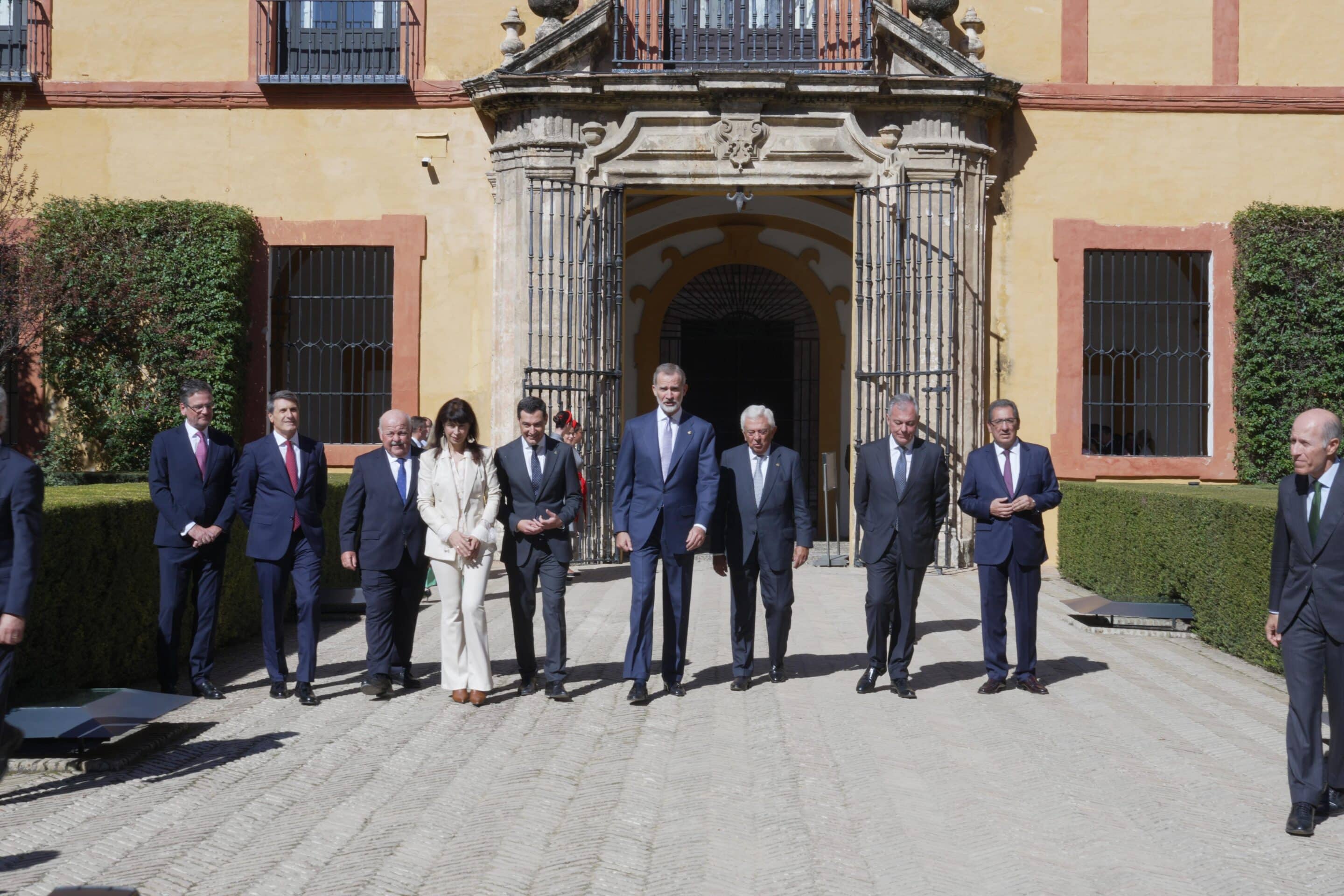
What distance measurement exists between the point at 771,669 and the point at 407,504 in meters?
2.26

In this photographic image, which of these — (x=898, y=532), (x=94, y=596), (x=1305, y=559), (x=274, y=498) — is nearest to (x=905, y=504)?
(x=898, y=532)

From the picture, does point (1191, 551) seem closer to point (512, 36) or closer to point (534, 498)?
point (534, 498)

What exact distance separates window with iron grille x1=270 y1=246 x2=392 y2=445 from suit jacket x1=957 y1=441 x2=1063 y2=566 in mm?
8215

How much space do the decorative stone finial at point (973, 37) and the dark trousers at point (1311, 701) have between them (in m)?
9.88

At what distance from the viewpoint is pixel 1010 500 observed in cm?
813

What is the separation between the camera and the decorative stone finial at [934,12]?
14414mm

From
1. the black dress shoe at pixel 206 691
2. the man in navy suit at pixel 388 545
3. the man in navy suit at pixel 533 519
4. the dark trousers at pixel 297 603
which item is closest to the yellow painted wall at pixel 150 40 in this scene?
the man in navy suit at pixel 388 545

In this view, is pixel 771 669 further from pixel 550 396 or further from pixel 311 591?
pixel 550 396

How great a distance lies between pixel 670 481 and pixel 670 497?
0.30ft

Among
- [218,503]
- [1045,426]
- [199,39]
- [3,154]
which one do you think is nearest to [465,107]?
[199,39]

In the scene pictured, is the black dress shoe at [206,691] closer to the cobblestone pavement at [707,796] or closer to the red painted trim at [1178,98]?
the cobblestone pavement at [707,796]

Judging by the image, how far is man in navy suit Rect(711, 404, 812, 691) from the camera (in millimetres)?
8203

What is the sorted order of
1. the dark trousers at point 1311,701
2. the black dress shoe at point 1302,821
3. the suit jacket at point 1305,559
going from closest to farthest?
the black dress shoe at point 1302,821 < the dark trousers at point 1311,701 < the suit jacket at point 1305,559

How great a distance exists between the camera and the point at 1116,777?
6109 mm
